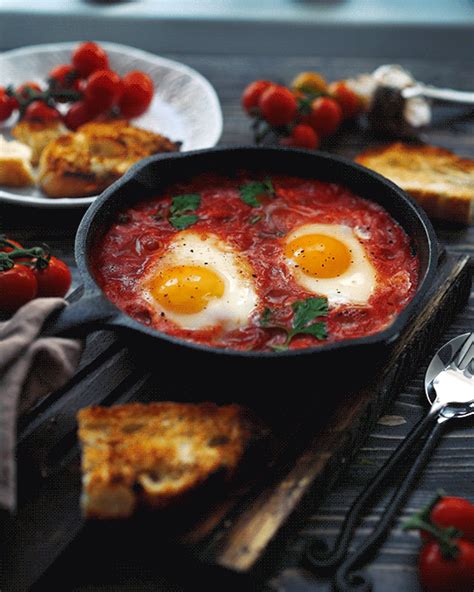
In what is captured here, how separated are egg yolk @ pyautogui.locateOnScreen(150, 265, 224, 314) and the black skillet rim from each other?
32 centimetres

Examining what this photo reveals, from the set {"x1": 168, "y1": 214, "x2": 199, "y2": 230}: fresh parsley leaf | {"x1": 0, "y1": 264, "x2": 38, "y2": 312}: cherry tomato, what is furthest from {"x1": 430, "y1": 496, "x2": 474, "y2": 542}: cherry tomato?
{"x1": 0, "y1": 264, "x2": 38, "y2": 312}: cherry tomato

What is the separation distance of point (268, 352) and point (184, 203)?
115 cm

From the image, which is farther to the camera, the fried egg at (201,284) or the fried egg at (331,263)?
the fried egg at (331,263)

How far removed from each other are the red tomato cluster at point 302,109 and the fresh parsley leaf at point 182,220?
131 cm

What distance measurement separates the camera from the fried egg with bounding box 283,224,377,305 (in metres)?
3.09

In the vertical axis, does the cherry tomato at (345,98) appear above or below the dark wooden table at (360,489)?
above

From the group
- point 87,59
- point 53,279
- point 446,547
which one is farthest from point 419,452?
point 87,59

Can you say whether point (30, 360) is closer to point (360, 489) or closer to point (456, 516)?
point (360, 489)

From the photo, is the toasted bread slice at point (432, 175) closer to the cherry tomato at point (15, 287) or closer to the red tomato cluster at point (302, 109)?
the red tomato cluster at point (302, 109)

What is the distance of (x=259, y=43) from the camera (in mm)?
5836

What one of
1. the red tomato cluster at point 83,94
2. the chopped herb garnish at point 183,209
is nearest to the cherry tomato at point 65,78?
the red tomato cluster at point 83,94

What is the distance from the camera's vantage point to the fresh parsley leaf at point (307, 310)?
9.48 ft

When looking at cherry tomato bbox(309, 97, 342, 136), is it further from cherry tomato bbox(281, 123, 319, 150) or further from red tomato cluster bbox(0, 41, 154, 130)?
red tomato cluster bbox(0, 41, 154, 130)

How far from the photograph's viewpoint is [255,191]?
3553 mm
